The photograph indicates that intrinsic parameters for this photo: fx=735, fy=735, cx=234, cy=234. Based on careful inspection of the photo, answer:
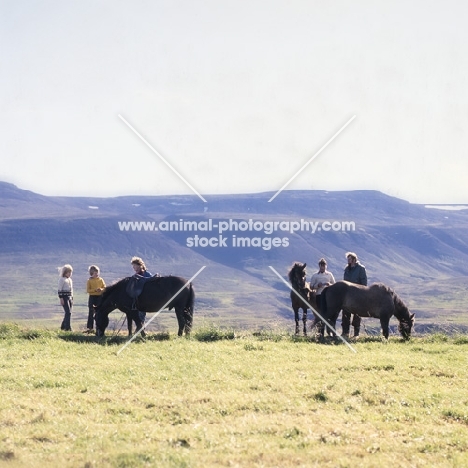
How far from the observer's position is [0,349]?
17.6m

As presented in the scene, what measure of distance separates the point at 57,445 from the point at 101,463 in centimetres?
99

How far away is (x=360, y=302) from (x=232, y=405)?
8.77 meters

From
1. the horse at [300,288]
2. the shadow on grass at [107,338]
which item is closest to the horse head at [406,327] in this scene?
the horse at [300,288]

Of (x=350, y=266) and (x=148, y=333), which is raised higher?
(x=350, y=266)

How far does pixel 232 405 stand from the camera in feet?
39.0

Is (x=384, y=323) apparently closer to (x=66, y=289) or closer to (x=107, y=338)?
(x=107, y=338)

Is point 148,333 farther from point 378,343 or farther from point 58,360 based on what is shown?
point 378,343

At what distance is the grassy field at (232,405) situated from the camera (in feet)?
31.4

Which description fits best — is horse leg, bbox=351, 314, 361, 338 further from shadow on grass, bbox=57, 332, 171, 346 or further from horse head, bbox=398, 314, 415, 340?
shadow on grass, bbox=57, 332, 171, 346

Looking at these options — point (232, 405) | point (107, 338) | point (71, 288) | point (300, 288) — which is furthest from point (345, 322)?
Result: point (232, 405)

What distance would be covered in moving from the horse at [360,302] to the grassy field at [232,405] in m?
1.56

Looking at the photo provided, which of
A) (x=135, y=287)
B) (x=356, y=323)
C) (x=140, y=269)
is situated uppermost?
(x=140, y=269)

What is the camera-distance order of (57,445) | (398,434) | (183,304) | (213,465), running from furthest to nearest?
(183,304) → (398,434) → (57,445) → (213,465)

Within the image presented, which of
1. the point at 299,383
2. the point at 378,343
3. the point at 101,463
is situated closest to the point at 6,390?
the point at 101,463
